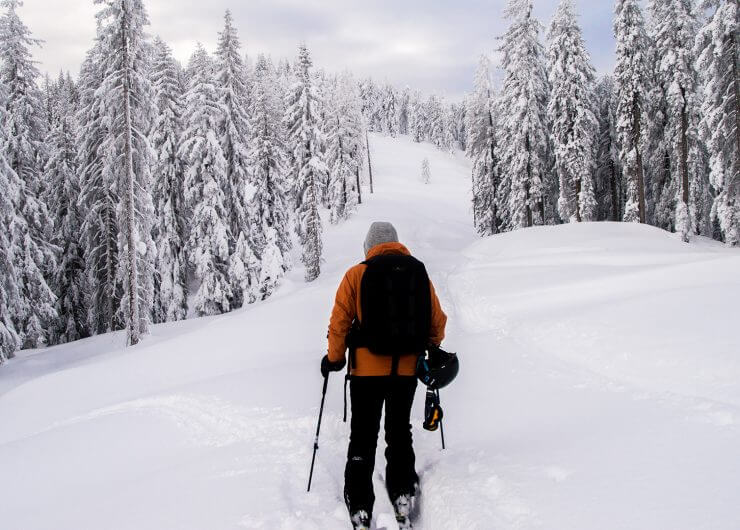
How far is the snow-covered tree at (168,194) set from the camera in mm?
27969

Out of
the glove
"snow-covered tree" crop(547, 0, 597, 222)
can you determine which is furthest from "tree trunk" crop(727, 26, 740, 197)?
the glove

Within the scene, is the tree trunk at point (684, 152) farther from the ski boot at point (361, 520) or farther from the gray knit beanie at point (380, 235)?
the ski boot at point (361, 520)

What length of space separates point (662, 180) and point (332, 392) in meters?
35.1

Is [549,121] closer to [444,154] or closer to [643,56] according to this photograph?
[643,56]

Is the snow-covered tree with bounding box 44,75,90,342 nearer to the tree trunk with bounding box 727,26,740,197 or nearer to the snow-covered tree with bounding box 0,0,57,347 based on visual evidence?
the snow-covered tree with bounding box 0,0,57,347

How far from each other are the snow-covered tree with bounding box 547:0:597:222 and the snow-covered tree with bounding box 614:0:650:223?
81.9 inches

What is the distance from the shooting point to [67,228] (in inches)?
1099

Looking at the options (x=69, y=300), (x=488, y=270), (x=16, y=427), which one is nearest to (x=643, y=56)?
(x=488, y=270)

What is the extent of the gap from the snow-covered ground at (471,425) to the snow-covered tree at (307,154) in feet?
67.6

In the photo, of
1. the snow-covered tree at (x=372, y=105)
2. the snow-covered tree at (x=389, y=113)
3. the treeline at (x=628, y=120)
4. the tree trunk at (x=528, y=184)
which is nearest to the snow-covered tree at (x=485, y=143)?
the treeline at (x=628, y=120)

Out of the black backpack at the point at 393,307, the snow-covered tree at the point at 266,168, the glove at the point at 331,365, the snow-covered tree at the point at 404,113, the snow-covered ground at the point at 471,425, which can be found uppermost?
the snow-covered tree at the point at 404,113

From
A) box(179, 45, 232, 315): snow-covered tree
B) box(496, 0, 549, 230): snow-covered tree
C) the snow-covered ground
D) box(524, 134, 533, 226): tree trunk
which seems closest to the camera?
the snow-covered ground

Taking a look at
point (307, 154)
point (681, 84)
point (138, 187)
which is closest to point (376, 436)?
point (138, 187)

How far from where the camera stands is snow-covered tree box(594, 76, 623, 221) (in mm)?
39188
